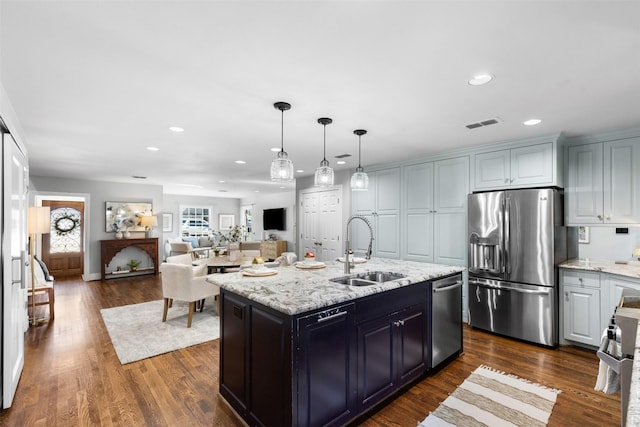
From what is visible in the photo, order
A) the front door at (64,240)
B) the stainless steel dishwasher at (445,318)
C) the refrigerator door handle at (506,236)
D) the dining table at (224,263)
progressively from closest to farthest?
the stainless steel dishwasher at (445,318), the refrigerator door handle at (506,236), the dining table at (224,263), the front door at (64,240)

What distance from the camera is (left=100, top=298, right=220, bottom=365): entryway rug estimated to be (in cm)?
346

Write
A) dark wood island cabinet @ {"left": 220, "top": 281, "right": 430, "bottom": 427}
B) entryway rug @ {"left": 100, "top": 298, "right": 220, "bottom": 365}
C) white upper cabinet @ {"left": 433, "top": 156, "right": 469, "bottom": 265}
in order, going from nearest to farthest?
dark wood island cabinet @ {"left": 220, "top": 281, "right": 430, "bottom": 427} < entryway rug @ {"left": 100, "top": 298, "right": 220, "bottom": 365} < white upper cabinet @ {"left": 433, "top": 156, "right": 469, "bottom": 265}

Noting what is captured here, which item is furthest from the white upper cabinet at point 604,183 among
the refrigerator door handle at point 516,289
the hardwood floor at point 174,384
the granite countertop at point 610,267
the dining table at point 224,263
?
the dining table at point 224,263

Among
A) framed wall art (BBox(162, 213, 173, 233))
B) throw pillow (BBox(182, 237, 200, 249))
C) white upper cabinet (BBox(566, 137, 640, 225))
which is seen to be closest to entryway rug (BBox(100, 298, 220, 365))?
white upper cabinet (BBox(566, 137, 640, 225))

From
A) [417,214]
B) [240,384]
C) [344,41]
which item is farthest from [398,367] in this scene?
[417,214]

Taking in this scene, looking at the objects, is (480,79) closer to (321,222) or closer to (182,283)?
(182,283)

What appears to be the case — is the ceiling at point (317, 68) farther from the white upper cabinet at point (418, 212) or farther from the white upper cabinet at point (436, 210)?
the white upper cabinet at point (418, 212)

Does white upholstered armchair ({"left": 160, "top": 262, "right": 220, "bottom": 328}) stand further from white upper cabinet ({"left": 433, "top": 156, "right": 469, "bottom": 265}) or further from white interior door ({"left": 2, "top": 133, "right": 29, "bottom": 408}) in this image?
white upper cabinet ({"left": 433, "top": 156, "right": 469, "bottom": 265})

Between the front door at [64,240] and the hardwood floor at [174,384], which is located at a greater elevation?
the front door at [64,240]

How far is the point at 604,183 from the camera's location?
345cm

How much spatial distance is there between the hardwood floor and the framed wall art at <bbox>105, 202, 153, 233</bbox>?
3953 millimetres

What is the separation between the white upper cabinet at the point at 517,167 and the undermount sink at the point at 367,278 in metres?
2.01

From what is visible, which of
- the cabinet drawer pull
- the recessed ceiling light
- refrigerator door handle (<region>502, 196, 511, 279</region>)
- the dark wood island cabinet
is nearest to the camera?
the dark wood island cabinet

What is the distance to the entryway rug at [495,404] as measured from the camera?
2230mm
